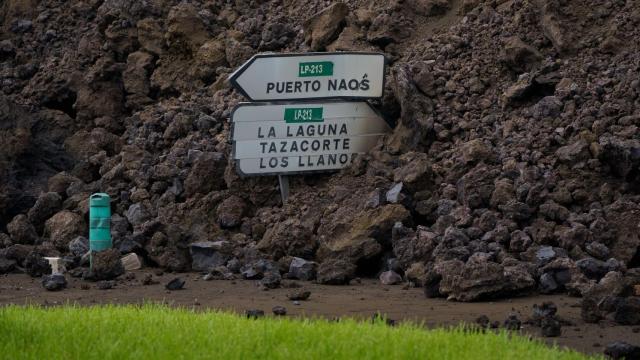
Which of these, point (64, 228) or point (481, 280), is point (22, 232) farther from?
point (481, 280)

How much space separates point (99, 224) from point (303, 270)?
→ 265 cm

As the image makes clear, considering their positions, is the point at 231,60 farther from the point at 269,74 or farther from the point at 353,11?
the point at 269,74

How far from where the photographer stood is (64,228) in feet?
50.4

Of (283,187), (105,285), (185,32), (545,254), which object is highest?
(185,32)

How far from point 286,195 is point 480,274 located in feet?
14.9

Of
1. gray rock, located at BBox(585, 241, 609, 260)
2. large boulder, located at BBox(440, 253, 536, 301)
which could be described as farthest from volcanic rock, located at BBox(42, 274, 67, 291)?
gray rock, located at BBox(585, 241, 609, 260)

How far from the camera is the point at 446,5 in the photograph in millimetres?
16797

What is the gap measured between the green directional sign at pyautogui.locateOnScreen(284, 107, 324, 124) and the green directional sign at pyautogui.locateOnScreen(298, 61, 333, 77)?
0.44m

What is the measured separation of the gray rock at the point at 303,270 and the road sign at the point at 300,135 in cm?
228

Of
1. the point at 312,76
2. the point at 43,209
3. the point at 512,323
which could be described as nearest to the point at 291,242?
the point at 312,76

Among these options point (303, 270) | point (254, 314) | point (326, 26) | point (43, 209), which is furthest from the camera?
point (326, 26)

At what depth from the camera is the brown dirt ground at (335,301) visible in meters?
9.37

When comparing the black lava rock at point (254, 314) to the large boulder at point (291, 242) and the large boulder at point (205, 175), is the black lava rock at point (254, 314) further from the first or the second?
the large boulder at point (205, 175)

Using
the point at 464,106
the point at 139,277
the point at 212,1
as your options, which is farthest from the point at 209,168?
the point at 212,1
